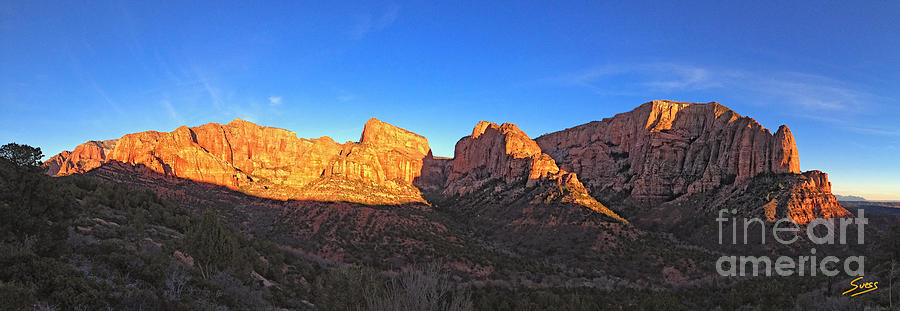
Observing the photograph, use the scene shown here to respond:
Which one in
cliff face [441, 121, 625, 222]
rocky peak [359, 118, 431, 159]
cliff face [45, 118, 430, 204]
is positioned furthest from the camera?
rocky peak [359, 118, 431, 159]

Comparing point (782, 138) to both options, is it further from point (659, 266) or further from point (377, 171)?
point (377, 171)

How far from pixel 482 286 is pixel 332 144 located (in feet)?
307

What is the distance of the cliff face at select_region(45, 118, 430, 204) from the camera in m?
75.8

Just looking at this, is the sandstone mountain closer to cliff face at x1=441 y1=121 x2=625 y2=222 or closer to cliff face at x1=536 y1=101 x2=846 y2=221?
cliff face at x1=536 y1=101 x2=846 y2=221

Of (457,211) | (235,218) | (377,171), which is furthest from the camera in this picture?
(377,171)

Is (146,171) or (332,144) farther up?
(332,144)

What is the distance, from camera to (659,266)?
42.4 m

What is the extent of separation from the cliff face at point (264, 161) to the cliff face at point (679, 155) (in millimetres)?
47730

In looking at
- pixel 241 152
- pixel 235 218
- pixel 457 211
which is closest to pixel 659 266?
pixel 457 211

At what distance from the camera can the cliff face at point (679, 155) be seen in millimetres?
64562

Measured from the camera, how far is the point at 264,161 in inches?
5069

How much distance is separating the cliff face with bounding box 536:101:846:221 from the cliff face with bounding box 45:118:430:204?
47730 mm
